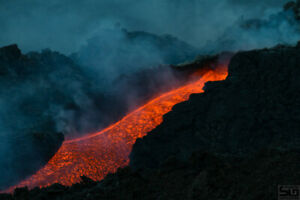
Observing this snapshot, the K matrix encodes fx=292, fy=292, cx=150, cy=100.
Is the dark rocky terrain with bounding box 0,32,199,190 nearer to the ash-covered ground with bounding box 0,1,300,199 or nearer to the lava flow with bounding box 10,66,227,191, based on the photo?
the ash-covered ground with bounding box 0,1,300,199

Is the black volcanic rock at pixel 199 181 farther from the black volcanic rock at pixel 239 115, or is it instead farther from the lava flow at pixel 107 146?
the lava flow at pixel 107 146

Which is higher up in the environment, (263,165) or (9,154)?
(9,154)

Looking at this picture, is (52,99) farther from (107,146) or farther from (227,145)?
(227,145)

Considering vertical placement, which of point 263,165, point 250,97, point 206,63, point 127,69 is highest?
point 127,69

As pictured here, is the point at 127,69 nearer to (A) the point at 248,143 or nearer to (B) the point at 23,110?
(B) the point at 23,110

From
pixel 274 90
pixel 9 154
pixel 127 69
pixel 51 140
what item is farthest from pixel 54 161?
pixel 274 90

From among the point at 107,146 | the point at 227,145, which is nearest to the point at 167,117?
the point at 227,145

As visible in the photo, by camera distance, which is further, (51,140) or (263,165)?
(51,140)

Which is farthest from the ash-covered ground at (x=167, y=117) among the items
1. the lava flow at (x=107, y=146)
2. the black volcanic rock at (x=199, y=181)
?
the lava flow at (x=107, y=146)
